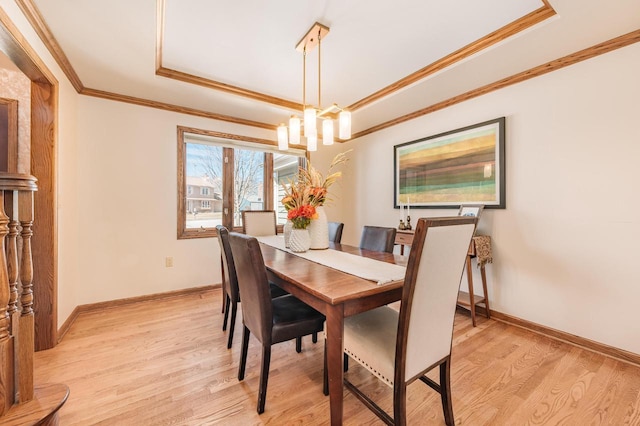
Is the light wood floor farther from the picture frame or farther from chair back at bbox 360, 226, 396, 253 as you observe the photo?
the picture frame

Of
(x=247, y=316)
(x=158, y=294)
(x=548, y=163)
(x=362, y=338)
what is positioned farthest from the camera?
(x=158, y=294)

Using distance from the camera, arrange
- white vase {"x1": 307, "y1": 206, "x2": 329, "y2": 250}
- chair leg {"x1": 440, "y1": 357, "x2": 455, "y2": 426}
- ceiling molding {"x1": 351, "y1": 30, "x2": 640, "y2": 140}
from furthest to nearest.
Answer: white vase {"x1": 307, "y1": 206, "x2": 329, "y2": 250} → ceiling molding {"x1": 351, "y1": 30, "x2": 640, "y2": 140} → chair leg {"x1": 440, "y1": 357, "x2": 455, "y2": 426}

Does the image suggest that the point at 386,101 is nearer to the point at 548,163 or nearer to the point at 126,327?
the point at 548,163

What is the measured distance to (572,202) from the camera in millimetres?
2104

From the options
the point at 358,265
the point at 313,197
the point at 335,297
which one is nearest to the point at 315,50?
the point at 313,197

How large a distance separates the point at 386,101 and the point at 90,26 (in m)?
2.61

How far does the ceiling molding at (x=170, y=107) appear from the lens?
271 centimetres

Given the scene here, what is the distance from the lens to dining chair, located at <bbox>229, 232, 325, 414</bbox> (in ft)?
4.48

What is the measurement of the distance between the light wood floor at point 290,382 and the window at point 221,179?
4.70ft

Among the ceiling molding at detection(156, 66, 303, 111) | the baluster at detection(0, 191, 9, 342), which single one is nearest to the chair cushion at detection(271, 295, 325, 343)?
the baluster at detection(0, 191, 9, 342)

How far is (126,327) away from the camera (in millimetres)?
2361

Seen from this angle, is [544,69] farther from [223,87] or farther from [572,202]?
[223,87]

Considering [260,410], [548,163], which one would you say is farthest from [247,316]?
[548,163]

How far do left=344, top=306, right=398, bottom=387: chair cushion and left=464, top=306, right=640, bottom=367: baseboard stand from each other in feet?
5.48
